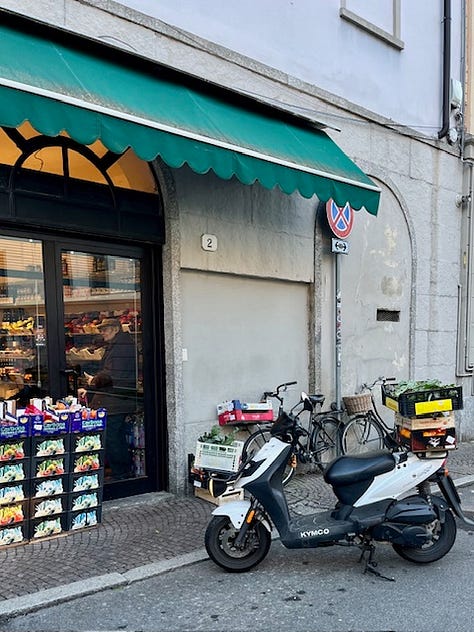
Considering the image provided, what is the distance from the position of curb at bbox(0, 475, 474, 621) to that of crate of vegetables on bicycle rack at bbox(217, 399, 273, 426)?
188cm

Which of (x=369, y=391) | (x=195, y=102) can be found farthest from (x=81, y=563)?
(x=369, y=391)

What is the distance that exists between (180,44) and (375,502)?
4739mm

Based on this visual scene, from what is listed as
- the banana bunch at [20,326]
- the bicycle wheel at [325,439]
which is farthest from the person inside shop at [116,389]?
the bicycle wheel at [325,439]

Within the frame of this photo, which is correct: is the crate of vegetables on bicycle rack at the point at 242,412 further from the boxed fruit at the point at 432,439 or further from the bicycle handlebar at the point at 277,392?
the boxed fruit at the point at 432,439

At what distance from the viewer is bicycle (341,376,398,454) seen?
24.5 ft

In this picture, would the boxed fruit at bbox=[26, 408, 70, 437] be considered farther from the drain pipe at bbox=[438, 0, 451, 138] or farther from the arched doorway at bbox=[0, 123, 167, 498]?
the drain pipe at bbox=[438, 0, 451, 138]

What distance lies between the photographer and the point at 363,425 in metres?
7.68

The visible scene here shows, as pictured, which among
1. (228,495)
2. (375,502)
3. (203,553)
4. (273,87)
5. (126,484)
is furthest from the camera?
(273,87)

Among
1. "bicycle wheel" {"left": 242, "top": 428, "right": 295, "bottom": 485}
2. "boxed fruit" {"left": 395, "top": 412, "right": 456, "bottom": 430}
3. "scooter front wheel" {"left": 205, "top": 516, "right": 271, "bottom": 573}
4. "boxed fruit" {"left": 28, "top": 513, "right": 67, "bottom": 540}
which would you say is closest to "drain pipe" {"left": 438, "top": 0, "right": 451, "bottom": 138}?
"bicycle wheel" {"left": 242, "top": 428, "right": 295, "bottom": 485}

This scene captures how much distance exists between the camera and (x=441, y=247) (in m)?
9.35

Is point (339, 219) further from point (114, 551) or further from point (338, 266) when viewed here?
point (114, 551)

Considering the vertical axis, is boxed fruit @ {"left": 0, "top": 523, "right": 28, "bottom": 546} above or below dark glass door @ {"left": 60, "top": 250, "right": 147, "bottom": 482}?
below

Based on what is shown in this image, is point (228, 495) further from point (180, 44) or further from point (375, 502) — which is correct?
point (180, 44)

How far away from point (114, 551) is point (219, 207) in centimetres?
363
